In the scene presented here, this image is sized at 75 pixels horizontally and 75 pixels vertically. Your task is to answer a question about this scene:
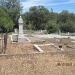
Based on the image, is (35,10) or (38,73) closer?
(38,73)

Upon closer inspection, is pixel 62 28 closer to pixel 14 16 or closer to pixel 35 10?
pixel 14 16

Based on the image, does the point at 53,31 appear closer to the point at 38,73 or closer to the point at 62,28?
the point at 62,28

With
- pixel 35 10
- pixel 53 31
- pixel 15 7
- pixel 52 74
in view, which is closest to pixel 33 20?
pixel 35 10

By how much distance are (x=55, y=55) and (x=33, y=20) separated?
77.2 metres

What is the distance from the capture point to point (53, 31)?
67.7 meters

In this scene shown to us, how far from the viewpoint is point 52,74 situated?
10.2 metres

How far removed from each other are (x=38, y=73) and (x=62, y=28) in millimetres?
63888

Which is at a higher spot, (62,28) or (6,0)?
(6,0)

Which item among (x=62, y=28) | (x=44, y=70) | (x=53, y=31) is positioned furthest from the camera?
(x=62, y=28)

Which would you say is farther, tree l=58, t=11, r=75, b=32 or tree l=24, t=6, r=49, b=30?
tree l=24, t=6, r=49, b=30

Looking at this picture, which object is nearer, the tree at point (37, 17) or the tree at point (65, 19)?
the tree at point (65, 19)

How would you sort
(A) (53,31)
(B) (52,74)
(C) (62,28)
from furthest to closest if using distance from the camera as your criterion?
(C) (62,28) < (A) (53,31) < (B) (52,74)

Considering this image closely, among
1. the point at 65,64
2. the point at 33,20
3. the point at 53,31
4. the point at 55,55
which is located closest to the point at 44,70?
the point at 65,64

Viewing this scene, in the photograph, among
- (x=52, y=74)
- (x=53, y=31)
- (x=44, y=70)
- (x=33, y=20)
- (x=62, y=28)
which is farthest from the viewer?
(x=33, y=20)
